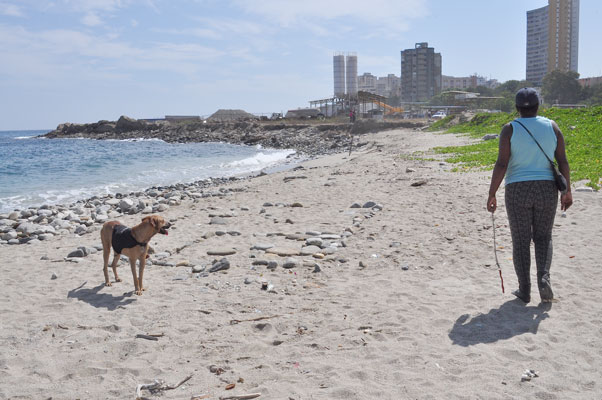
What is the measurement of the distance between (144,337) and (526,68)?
542ft

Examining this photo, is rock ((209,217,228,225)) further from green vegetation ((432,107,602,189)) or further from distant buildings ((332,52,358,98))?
distant buildings ((332,52,358,98))

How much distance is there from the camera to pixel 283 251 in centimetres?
681

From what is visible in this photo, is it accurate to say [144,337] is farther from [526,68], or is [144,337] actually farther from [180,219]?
[526,68]

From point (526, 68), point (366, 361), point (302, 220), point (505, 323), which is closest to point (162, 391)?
point (366, 361)

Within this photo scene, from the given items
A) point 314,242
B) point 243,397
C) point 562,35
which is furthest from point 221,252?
point 562,35

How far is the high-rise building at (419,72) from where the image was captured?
143 metres

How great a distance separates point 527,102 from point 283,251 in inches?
155

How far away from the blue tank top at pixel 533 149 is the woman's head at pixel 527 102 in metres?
0.09

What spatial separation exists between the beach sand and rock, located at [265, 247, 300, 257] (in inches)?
5.5

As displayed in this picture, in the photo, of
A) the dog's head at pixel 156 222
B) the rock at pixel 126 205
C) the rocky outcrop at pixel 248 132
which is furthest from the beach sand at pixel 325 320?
the rocky outcrop at pixel 248 132

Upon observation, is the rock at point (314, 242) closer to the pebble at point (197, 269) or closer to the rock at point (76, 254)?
the pebble at point (197, 269)

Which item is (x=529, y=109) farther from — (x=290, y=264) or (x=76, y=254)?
(x=76, y=254)

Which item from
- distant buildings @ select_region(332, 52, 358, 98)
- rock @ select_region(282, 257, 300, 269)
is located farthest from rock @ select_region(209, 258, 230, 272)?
distant buildings @ select_region(332, 52, 358, 98)

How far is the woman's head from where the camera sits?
4.20 meters
